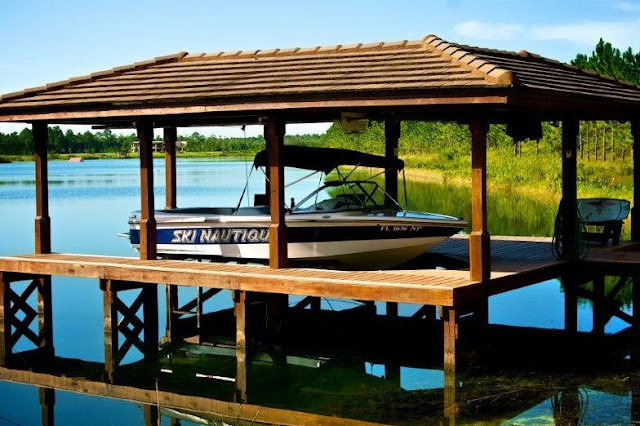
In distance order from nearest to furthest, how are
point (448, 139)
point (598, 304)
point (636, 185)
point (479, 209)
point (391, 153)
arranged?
point (479, 209)
point (598, 304)
point (391, 153)
point (636, 185)
point (448, 139)

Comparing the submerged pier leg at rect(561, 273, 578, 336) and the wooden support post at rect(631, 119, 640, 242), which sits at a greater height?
the wooden support post at rect(631, 119, 640, 242)

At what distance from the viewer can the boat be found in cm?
1377

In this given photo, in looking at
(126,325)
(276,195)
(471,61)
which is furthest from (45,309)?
(471,61)

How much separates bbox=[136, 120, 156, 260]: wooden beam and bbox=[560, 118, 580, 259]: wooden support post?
6132mm

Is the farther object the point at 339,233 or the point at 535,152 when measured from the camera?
the point at 535,152

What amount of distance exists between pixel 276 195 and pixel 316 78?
1656 millimetres

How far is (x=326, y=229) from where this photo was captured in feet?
45.4

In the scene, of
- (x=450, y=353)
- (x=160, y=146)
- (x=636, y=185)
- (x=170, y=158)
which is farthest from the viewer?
(x=160, y=146)

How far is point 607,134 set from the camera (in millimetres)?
52500

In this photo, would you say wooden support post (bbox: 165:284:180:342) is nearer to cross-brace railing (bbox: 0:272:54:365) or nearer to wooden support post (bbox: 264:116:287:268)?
cross-brace railing (bbox: 0:272:54:365)

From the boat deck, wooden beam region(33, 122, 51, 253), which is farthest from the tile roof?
the boat deck

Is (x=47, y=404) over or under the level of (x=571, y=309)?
under

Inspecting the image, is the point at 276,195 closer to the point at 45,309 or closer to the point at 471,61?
the point at 471,61

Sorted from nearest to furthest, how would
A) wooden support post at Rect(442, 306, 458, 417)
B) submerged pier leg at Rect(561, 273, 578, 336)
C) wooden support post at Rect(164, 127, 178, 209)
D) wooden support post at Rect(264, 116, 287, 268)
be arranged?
1. wooden support post at Rect(442, 306, 458, 417)
2. wooden support post at Rect(264, 116, 287, 268)
3. submerged pier leg at Rect(561, 273, 578, 336)
4. wooden support post at Rect(164, 127, 178, 209)
